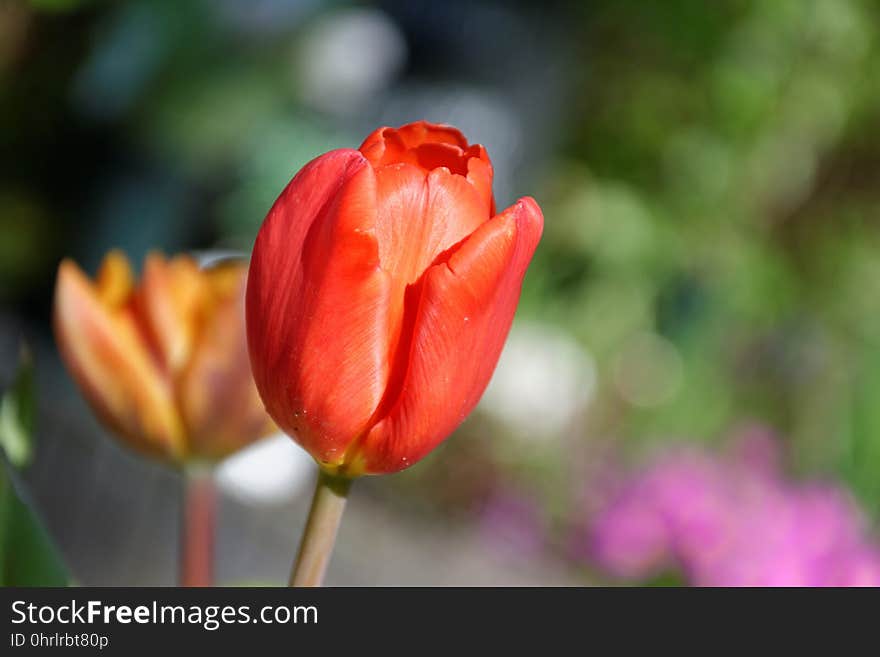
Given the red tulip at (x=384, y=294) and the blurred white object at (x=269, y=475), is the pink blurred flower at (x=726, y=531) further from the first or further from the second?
the blurred white object at (x=269, y=475)

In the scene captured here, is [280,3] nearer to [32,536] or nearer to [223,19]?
[223,19]

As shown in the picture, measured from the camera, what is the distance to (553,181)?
195 cm

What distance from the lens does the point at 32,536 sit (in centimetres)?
24

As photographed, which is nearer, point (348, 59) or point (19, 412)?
point (19, 412)

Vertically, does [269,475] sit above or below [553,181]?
below

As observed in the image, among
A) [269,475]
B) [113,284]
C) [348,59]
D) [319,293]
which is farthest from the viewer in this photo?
[348,59]

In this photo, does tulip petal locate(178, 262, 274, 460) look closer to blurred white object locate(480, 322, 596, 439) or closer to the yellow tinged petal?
the yellow tinged petal

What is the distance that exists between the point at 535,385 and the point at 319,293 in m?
1.46

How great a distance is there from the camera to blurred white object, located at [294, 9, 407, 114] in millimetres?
1493

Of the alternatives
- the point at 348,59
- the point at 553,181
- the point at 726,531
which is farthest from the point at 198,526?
the point at 553,181

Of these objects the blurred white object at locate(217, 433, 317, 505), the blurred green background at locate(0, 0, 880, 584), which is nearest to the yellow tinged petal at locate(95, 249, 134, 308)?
the blurred green background at locate(0, 0, 880, 584)

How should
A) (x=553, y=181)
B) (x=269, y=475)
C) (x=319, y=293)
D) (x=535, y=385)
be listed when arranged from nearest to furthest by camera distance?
(x=319, y=293) → (x=269, y=475) → (x=535, y=385) → (x=553, y=181)

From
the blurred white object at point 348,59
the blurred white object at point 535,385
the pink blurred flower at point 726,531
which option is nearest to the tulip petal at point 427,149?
the pink blurred flower at point 726,531

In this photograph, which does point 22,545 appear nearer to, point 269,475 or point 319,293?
point 319,293
